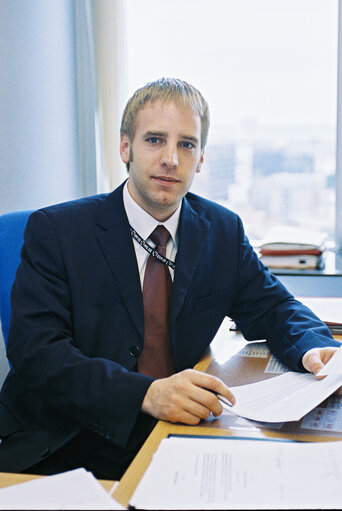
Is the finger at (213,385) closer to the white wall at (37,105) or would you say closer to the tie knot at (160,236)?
the tie knot at (160,236)

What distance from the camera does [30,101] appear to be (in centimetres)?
234

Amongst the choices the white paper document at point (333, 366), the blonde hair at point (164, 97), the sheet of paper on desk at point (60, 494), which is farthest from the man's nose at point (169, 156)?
the sheet of paper on desk at point (60, 494)

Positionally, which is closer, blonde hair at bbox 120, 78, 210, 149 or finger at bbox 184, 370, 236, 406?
finger at bbox 184, 370, 236, 406

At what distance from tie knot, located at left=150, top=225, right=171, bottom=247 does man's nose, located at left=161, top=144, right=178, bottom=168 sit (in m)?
0.17

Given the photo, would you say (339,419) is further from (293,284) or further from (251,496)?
(293,284)

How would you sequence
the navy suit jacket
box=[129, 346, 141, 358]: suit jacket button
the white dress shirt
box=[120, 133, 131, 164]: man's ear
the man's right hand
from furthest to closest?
box=[120, 133, 131, 164]: man's ear → the white dress shirt → box=[129, 346, 141, 358]: suit jacket button → the navy suit jacket → the man's right hand

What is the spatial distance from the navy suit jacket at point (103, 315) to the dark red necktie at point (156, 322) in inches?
1.0

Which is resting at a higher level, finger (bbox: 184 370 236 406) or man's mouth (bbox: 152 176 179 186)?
man's mouth (bbox: 152 176 179 186)

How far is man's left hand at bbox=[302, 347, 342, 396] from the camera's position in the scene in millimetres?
1288

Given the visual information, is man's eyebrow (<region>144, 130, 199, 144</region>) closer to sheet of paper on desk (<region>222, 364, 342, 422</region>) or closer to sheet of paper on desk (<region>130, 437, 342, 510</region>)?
sheet of paper on desk (<region>222, 364, 342, 422</region>)

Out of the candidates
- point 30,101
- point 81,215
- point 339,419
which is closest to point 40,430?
point 81,215

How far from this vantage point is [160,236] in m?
1.61

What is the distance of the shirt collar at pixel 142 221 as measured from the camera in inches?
62.6

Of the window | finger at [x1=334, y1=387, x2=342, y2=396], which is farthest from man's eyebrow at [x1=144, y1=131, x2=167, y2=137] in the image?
the window
